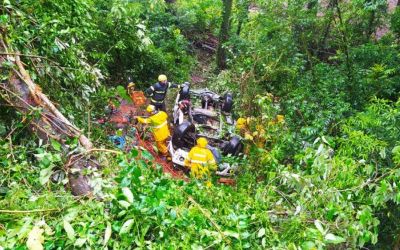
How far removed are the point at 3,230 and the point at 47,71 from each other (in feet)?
7.19

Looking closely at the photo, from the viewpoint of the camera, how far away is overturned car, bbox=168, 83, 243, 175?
305 inches

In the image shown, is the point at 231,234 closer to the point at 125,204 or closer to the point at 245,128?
the point at 125,204

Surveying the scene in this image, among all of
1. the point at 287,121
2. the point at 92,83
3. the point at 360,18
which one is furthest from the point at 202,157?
the point at 360,18

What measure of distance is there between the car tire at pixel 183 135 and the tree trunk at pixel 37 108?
479cm

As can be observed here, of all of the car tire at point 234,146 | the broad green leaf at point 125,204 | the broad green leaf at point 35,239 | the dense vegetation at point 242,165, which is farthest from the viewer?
the car tire at point 234,146

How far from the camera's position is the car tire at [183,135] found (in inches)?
314

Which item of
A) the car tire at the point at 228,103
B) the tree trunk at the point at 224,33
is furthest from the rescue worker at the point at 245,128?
the tree trunk at the point at 224,33

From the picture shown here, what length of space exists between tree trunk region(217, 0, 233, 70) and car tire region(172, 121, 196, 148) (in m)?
5.89

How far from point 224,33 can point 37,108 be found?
11373 mm

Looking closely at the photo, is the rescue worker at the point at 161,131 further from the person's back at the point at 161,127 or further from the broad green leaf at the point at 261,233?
the broad green leaf at the point at 261,233

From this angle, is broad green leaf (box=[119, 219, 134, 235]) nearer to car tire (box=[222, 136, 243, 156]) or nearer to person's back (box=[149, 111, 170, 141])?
car tire (box=[222, 136, 243, 156])

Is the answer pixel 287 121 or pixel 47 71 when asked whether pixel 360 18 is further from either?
pixel 47 71

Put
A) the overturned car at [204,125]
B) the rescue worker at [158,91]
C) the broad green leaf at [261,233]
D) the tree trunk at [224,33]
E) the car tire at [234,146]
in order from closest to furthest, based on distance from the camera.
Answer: the broad green leaf at [261,233], the car tire at [234,146], the overturned car at [204,125], the rescue worker at [158,91], the tree trunk at [224,33]

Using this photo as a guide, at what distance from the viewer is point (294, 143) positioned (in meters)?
5.94
